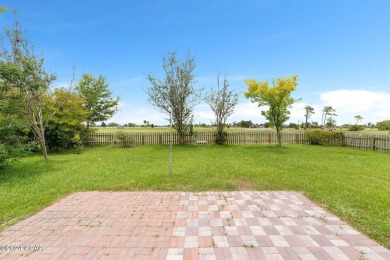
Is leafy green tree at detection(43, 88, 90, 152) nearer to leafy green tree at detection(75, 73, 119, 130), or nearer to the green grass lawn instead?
leafy green tree at detection(75, 73, 119, 130)

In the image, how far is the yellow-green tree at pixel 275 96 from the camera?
12977mm

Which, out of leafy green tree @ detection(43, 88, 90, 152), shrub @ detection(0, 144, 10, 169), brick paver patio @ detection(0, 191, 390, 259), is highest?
leafy green tree @ detection(43, 88, 90, 152)

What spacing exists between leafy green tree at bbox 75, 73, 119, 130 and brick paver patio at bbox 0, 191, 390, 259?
516 inches

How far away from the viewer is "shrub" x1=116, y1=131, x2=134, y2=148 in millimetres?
14869

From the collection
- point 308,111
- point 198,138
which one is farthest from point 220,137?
point 308,111

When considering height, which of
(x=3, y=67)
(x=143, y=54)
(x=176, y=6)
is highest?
(x=176, y=6)

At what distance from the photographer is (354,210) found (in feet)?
11.8

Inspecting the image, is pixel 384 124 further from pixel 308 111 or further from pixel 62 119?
pixel 62 119

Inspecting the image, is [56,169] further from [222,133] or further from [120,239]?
[222,133]

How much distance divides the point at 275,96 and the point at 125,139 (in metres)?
11.0

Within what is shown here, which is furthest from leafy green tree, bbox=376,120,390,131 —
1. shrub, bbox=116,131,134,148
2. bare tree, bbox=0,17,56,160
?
bare tree, bbox=0,17,56,160

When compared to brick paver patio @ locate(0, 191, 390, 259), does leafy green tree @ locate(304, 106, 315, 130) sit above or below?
above

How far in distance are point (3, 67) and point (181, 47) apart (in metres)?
10.5

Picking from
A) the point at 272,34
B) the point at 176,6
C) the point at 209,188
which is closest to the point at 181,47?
the point at 176,6
